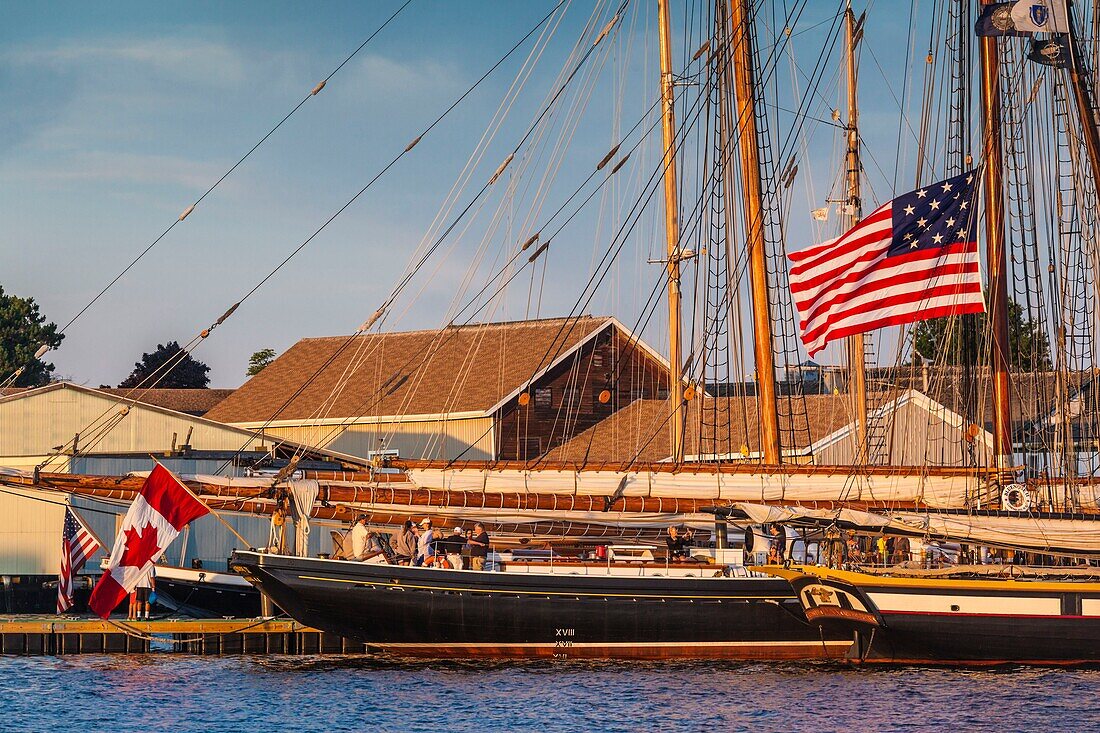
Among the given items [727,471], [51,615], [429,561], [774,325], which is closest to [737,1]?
[774,325]

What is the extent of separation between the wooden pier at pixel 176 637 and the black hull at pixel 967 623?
12.0 metres

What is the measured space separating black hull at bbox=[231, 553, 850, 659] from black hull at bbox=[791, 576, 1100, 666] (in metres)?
1.77

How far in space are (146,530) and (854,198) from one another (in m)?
24.9

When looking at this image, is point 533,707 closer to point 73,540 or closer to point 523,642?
point 523,642

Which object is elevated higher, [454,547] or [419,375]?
[419,375]

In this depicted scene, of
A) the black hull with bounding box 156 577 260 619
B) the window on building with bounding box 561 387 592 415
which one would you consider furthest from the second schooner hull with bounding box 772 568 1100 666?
the window on building with bounding box 561 387 592 415

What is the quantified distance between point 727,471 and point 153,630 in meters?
14.3

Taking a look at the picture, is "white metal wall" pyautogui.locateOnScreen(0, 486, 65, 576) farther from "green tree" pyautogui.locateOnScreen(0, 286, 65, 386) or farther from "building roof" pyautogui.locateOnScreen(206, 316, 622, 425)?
"green tree" pyautogui.locateOnScreen(0, 286, 65, 386)

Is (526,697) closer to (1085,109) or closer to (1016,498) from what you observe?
(1016,498)

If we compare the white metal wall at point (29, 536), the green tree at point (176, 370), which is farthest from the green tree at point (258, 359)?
the white metal wall at point (29, 536)

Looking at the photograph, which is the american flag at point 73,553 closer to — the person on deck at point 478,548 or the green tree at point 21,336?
the person on deck at point 478,548

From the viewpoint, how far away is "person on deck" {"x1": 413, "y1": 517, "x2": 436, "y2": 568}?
36750 millimetres

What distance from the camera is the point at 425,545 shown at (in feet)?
121

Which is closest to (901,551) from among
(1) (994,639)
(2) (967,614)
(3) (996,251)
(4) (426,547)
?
(2) (967,614)
